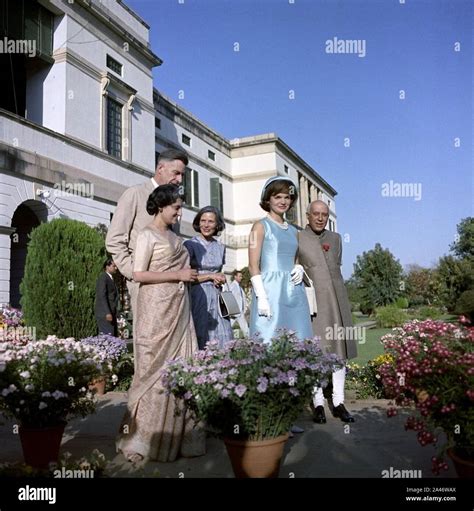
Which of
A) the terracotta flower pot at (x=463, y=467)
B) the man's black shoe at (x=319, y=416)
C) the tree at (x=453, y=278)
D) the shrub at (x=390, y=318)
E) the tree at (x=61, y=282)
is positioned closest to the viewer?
the terracotta flower pot at (x=463, y=467)

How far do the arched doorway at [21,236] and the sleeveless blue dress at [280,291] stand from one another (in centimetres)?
1094

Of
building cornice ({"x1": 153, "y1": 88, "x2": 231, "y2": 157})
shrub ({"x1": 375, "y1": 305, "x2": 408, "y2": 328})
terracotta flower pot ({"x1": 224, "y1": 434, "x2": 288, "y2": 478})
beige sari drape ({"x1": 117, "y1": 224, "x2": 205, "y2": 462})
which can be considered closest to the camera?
terracotta flower pot ({"x1": 224, "y1": 434, "x2": 288, "y2": 478})

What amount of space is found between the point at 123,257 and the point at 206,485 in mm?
1887

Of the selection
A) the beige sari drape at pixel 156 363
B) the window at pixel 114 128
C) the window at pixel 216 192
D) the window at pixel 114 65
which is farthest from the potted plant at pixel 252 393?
the window at pixel 216 192

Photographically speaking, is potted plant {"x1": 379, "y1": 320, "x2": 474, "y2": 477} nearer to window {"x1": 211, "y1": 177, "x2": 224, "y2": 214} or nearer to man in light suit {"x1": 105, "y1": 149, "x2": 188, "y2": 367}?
man in light suit {"x1": 105, "y1": 149, "x2": 188, "y2": 367}

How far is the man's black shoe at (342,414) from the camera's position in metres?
4.52

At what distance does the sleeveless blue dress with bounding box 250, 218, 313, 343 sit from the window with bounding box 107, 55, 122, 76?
52.4 ft

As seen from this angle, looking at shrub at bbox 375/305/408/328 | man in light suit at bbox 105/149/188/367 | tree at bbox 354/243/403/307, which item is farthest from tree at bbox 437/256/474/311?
man in light suit at bbox 105/149/188/367

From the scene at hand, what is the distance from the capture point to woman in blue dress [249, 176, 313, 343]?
162 inches

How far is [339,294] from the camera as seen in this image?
15.9ft

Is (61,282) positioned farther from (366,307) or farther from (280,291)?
(366,307)

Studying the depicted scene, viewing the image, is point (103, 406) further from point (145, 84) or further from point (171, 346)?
point (145, 84)

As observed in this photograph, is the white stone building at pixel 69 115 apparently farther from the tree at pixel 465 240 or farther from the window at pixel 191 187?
the tree at pixel 465 240

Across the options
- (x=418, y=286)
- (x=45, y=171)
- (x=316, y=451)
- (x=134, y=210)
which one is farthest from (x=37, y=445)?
(x=418, y=286)
